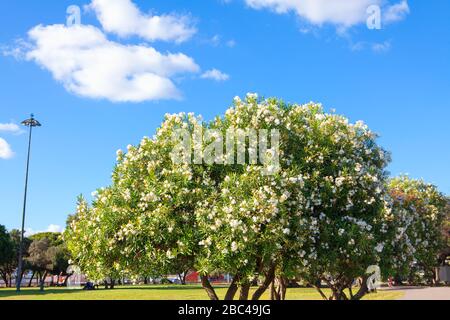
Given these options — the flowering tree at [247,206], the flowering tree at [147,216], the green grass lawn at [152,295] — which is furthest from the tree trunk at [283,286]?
the green grass lawn at [152,295]

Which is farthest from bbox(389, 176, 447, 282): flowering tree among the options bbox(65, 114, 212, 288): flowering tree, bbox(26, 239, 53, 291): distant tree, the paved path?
bbox(26, 239, 53, 291): distant tree

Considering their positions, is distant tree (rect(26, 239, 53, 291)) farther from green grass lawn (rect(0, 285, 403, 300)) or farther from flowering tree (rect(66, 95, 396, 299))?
flowering tree (rect(66, 95, 396, 299))

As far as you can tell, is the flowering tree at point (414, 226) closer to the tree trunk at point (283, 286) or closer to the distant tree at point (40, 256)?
the tree trunk at point (283, 286)

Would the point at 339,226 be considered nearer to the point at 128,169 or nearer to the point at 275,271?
the point at 275,271

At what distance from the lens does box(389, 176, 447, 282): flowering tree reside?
787 inches

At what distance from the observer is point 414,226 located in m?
26.2

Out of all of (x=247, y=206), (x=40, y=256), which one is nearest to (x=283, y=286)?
(x=247, y=206)

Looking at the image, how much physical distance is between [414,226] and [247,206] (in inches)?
550

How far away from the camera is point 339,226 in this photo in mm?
17047

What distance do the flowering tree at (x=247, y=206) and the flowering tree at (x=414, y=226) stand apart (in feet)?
5.67

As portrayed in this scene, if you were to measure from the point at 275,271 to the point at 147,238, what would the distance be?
431 cm

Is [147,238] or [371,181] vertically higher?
[371,181]
